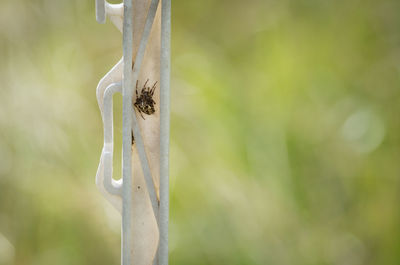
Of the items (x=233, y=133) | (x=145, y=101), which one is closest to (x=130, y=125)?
(x=145, y=101)

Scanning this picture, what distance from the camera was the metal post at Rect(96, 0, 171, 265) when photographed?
1.30m

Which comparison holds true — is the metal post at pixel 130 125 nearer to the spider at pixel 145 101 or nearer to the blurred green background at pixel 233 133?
the spider at pixel 145 101

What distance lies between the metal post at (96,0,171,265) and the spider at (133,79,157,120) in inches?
0.9

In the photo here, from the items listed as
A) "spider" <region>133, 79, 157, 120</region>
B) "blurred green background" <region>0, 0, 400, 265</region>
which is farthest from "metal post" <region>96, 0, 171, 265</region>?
"blurred green background" <region>0, 0, 400, 265</region>

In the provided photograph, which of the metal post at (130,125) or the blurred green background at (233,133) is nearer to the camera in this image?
the metal post at (130,125)

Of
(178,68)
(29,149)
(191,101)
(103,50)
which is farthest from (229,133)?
(29,149)

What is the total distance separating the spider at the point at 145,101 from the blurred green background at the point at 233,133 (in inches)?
25.6

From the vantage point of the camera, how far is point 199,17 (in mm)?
1971

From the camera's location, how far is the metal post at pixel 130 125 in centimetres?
130

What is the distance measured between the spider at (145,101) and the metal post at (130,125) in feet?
0.08

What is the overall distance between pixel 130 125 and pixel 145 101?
0.09 meters

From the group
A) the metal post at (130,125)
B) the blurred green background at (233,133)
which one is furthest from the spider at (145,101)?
the blurred green background at (233,133)

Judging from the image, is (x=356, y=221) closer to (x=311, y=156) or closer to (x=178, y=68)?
(x=311, y=156)

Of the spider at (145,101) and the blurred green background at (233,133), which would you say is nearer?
the spider at (145,101)
